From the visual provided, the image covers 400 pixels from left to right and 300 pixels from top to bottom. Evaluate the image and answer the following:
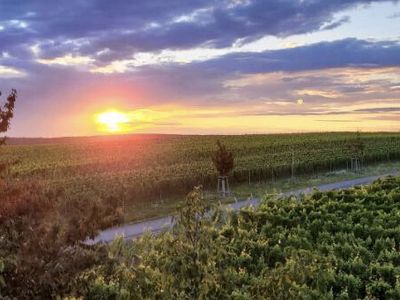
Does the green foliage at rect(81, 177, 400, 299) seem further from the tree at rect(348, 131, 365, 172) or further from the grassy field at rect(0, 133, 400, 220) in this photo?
the tree at rect(348, 131, 365, 172)

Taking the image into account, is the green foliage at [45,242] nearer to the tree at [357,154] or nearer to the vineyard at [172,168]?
the vineyard at [172,168]

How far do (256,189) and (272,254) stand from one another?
24.5 metres

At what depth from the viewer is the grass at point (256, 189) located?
2934 cm

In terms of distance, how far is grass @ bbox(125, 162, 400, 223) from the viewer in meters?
29.3

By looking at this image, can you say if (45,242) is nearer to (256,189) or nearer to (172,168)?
(256,189)

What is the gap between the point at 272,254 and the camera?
14922 mm

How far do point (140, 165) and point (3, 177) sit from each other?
41.8 meters

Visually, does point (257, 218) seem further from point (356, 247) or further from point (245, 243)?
point (356, 247)

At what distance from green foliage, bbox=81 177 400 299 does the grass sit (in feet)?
11.1

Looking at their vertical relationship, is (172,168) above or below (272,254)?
above

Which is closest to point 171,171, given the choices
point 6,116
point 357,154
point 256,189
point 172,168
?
point 172,168

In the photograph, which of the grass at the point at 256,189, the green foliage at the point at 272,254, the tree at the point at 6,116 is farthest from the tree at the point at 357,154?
the tree at the point at 6,116

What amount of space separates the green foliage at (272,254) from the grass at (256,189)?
3.38 m

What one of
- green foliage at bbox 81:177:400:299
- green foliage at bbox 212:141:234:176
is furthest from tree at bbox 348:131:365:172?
green foliage at bbox 81:177:400:299
